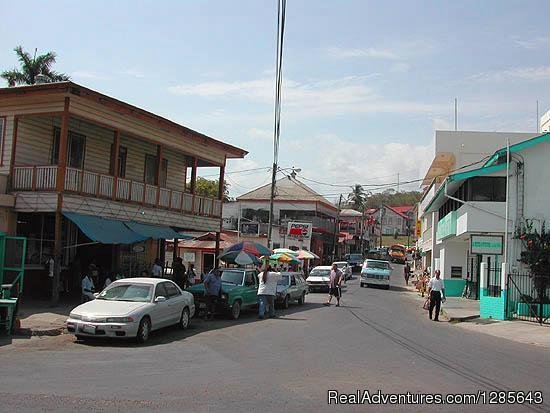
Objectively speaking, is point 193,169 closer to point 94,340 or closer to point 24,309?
point 24,309

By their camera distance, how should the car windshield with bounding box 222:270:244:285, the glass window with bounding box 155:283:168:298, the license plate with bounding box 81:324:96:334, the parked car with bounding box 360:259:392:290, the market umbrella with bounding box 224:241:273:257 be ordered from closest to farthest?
the license plate with bounding box 81:324:96:334 < the glass window with bounding box 155:283:168:298 < the car windshield with bounding box 222:270:244:285 < the market umbrella with bounding box 224:241:273:257 < the parked car with bounding box 360:259:392:290

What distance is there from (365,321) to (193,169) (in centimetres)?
1232

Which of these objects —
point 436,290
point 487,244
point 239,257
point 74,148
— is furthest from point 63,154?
point 487,244

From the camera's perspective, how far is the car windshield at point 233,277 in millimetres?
21250

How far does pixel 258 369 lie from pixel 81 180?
12.7m

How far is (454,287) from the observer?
3800cm

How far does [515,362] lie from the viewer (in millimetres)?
12602

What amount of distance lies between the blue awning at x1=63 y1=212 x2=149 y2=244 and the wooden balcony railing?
0.88 meters

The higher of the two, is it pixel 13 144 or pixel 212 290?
pixel 13 144

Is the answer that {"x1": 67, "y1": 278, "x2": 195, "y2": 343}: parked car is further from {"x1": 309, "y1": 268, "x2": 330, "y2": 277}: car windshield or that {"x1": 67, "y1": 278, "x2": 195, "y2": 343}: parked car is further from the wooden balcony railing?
{"x1": 309, "y1": 268, "x2": 330, "y2": 277}: car windshield

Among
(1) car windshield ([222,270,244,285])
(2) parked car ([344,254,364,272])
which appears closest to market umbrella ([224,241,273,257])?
(1) car windshield ([222,270,244,285])

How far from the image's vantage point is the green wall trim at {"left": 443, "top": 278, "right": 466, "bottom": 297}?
3788 centimetres

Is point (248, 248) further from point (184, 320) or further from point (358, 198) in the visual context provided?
point (358, 198)

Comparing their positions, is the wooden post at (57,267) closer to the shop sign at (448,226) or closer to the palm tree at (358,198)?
the shop sign at (448,226)
